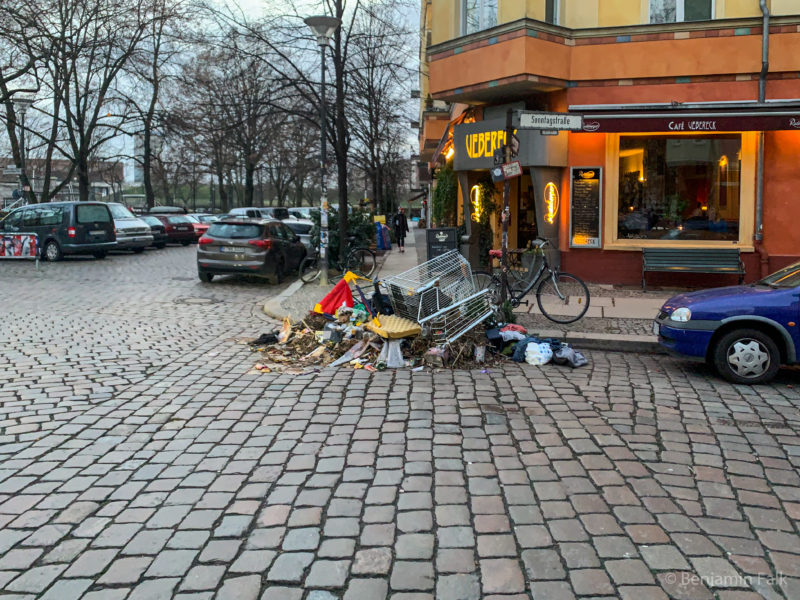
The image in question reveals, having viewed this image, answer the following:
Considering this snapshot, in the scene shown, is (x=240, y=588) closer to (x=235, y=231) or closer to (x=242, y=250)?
(x=242, y=250)

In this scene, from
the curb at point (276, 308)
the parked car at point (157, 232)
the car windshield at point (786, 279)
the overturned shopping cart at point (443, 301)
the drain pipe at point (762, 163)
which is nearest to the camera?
the car windshield at point (786, 279)

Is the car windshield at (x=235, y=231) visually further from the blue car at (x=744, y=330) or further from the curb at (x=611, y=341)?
the blue car at (x=744, y=330)

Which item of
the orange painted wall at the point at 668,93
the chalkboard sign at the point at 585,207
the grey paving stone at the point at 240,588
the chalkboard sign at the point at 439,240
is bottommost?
the grey paving stone at the point at 240,588

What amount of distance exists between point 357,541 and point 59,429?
308 centimetres

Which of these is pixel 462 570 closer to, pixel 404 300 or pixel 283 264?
pixel 404 300

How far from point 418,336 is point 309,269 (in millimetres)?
11279

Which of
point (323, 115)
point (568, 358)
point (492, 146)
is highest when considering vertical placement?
point (323, 115)

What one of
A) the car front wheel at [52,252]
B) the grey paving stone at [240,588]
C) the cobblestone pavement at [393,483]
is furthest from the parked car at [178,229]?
the grey paving stone at [240,588]

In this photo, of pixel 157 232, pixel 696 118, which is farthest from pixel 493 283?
pixel 157 232

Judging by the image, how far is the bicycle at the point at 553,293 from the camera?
10.1 m

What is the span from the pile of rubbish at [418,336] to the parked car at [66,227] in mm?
14592

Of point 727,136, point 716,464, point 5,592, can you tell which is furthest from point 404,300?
point 727,136

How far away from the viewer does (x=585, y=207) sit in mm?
14039

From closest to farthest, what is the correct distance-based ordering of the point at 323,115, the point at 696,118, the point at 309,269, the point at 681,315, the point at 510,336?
the point at 681,315 → the point at 510,336 → the point at 696,118 → the point at 323,115 → the point at 309,269
